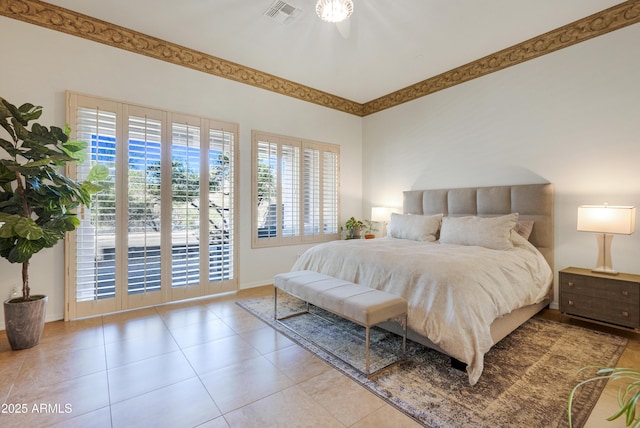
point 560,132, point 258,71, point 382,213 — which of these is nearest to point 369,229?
point 382,213

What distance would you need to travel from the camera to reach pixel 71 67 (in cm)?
316

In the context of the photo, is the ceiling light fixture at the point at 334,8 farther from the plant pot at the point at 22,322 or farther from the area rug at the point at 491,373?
the plant pot at the point at 22,322

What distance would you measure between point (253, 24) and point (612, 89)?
Result: 3.77 metres

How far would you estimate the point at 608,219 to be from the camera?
2.79 m

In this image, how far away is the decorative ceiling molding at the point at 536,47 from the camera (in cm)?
300

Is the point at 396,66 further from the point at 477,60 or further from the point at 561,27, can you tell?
the point at 561,27

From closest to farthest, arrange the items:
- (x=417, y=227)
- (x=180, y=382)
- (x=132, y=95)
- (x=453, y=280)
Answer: (x=180, y=382) < (x=453, y=280) < (x=132, y=95) < (x=417, y=227)

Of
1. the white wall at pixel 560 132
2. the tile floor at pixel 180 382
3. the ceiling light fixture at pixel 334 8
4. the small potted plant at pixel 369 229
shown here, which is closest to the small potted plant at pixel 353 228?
the small potted plant at pixel 369 229

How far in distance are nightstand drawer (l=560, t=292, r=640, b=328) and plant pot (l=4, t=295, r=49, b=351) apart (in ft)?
16.1

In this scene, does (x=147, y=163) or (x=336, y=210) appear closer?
(x=147, y=163)

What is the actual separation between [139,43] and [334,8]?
240cm

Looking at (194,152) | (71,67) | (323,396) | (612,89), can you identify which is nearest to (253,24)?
(194,152)

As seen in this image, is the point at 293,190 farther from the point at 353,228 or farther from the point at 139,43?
the point at 139,43

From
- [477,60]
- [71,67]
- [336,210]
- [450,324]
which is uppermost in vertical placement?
[477,60]
